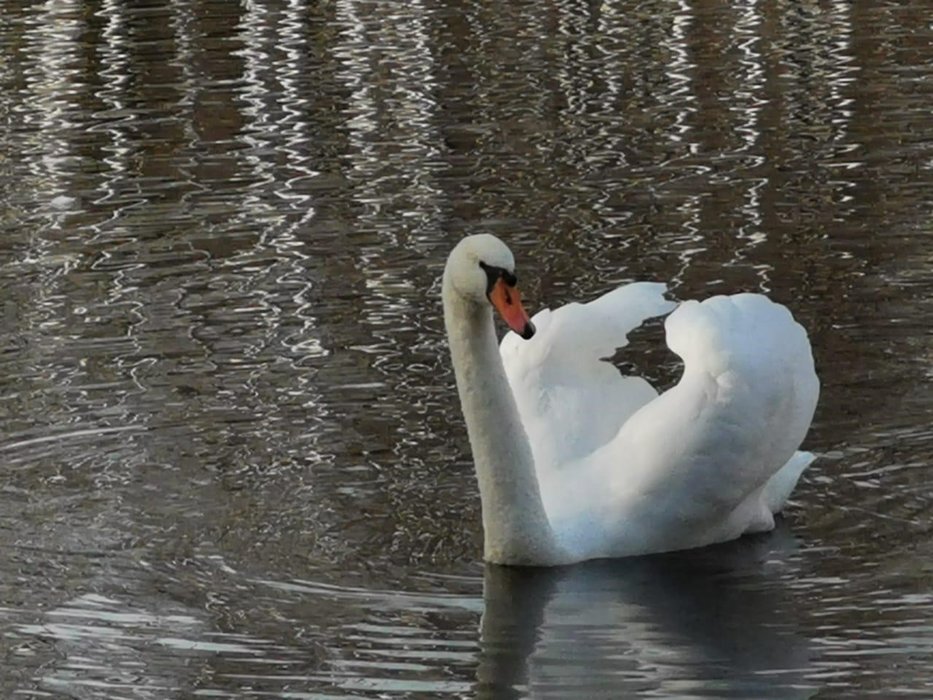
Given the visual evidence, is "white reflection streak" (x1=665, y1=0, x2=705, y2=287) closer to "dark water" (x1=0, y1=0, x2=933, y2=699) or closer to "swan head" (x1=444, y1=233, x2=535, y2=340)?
"dark water" (x1=0, y1=0, x2=933, y2=699)

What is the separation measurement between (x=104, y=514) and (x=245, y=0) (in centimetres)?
1915

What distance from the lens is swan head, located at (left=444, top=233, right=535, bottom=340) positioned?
330 inches

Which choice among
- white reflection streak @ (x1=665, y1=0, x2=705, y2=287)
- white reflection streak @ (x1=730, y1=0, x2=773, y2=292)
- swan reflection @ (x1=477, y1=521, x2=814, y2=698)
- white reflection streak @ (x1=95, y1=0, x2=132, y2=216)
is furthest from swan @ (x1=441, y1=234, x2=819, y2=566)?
white reflection streak @ (x1=95, y1=0, x2=132, y2=216)

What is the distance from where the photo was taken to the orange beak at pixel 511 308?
8305 millimetres

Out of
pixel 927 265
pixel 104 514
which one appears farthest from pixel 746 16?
pixel 104 514

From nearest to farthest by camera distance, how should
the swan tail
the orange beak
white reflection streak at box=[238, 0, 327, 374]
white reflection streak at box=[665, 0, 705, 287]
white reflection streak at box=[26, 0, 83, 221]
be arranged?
the orange beak
the swan tail
white reflection streak at box=[238, 0, 327, 374]
white reflection streak at box=[665, 0, 705, 287]
white reflection streak at box=[26, 0, 83, 221]

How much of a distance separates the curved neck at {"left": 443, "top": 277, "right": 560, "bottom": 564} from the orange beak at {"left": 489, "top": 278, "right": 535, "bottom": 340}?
25cm

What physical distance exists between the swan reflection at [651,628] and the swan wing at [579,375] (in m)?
0.68

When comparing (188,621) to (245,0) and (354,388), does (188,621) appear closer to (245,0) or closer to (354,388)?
(354,388)

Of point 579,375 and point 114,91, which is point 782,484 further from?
point 114,91

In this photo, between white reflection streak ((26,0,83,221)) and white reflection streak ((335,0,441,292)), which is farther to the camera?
white reflection streak ((26,0,83,221))

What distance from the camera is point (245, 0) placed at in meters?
28.2

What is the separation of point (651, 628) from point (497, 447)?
3.12 ft

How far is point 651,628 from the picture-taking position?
8297mm
